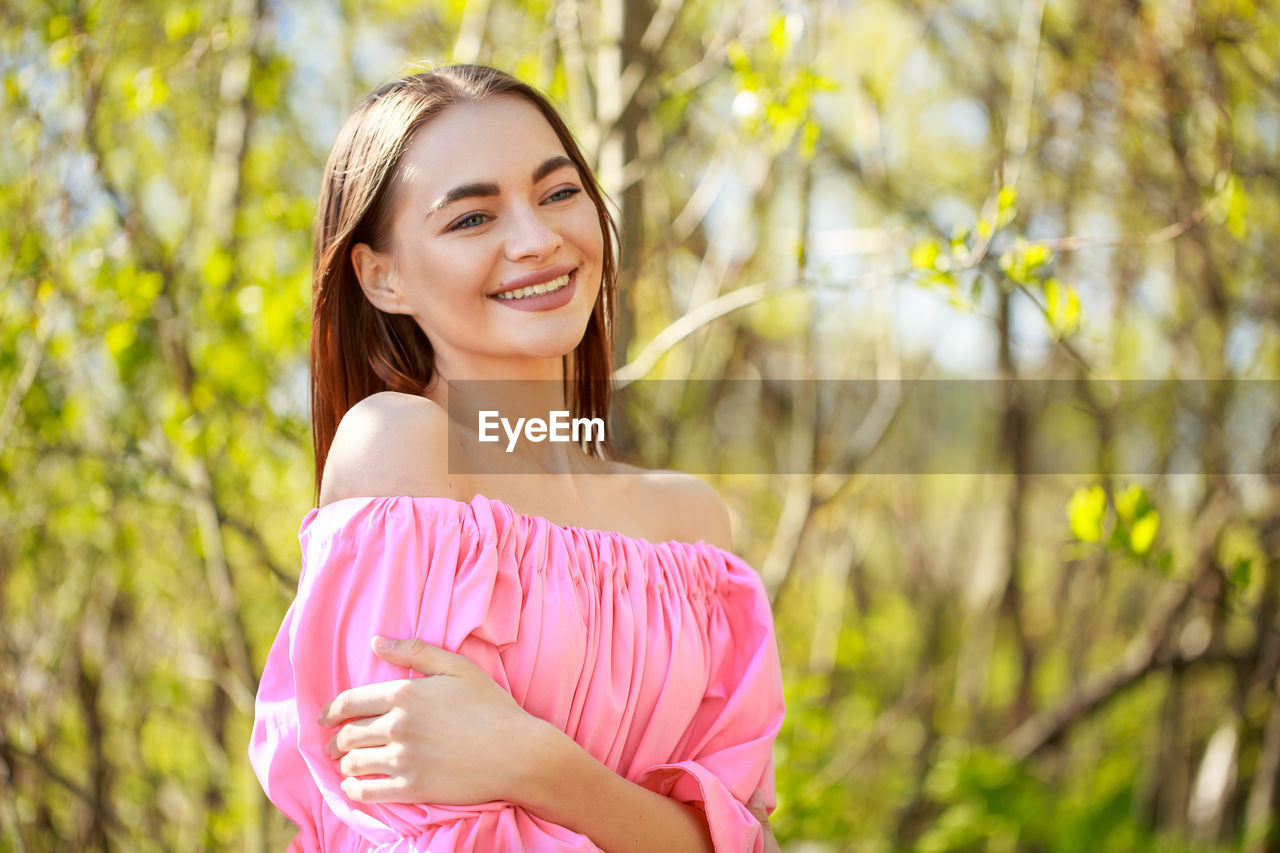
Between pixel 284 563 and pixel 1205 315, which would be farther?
pixel 1205 315

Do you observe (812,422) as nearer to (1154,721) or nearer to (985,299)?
(985,299)

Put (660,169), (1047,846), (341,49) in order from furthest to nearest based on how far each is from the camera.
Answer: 1. (1047,846)
2. (660,169)
3. (341,49)

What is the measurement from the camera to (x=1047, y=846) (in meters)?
3.42

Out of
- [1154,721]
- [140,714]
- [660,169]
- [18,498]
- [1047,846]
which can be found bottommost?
[1047,846]

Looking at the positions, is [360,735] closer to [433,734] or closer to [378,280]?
[433,734]

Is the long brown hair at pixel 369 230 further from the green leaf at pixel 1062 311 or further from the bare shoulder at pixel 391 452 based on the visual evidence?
the green leaf at pixel 1062 311

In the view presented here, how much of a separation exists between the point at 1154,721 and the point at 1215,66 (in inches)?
83.7

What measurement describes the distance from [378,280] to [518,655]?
0.47 metres

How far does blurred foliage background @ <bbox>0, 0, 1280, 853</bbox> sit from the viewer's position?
2068mm

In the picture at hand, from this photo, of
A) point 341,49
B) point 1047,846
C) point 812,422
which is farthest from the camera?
point 1047,846

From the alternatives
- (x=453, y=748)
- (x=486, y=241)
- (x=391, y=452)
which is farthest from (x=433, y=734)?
(x=486, y=241)

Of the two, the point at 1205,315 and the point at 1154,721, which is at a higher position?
the point at 1205,315

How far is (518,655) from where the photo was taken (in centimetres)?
113

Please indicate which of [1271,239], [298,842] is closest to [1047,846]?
[1271,239]
